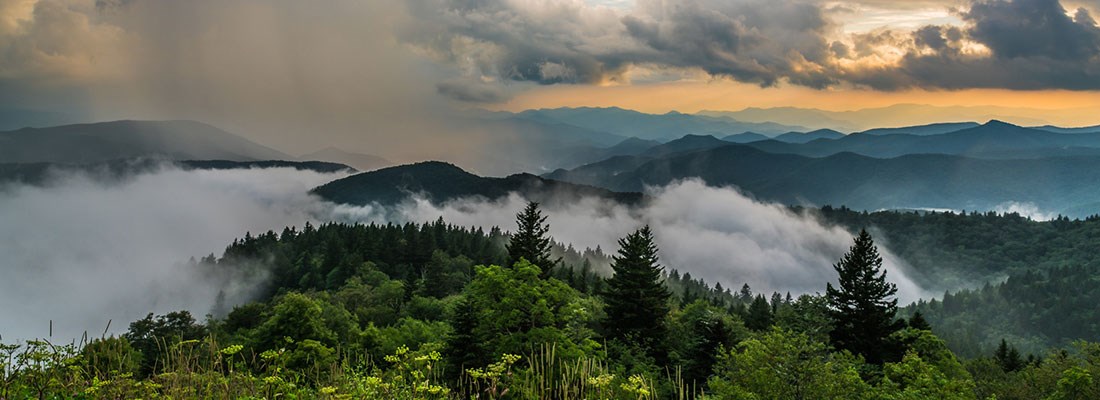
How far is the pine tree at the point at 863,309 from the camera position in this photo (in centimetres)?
4394

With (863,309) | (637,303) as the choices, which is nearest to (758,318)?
(863,309)

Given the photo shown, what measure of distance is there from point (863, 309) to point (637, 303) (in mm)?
17233

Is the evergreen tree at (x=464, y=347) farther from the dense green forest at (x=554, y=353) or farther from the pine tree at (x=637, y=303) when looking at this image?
the pine tree at (x=637, y=303)

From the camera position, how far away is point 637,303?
4856 centimetres

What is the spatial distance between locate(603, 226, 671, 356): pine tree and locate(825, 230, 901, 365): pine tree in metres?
13.3

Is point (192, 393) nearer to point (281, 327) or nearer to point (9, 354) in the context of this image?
point (9, 354)

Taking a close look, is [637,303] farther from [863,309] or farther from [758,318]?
[758,318]

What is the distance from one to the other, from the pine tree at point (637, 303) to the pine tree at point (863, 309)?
43.5 feet

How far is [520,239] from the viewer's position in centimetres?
5997

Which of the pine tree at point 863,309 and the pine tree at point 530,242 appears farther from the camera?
the pine tree at point 530,242

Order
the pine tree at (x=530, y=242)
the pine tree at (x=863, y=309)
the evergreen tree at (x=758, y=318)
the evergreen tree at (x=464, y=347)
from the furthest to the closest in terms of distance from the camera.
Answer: the evergreen tree at (x=758, y=318) → the pine tree at (x=530, y=242) → the pine tree at (x=863, y=309) → the evergreen tree at (x=464, y=347)

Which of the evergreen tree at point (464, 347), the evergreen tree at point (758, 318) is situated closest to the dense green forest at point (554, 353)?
the evergreen tree at point (464, 347)

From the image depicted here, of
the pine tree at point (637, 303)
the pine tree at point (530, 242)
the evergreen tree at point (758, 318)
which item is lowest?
the evergreen tree at point (758, 318)

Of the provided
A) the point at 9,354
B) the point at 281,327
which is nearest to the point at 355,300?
the point at 281,327
